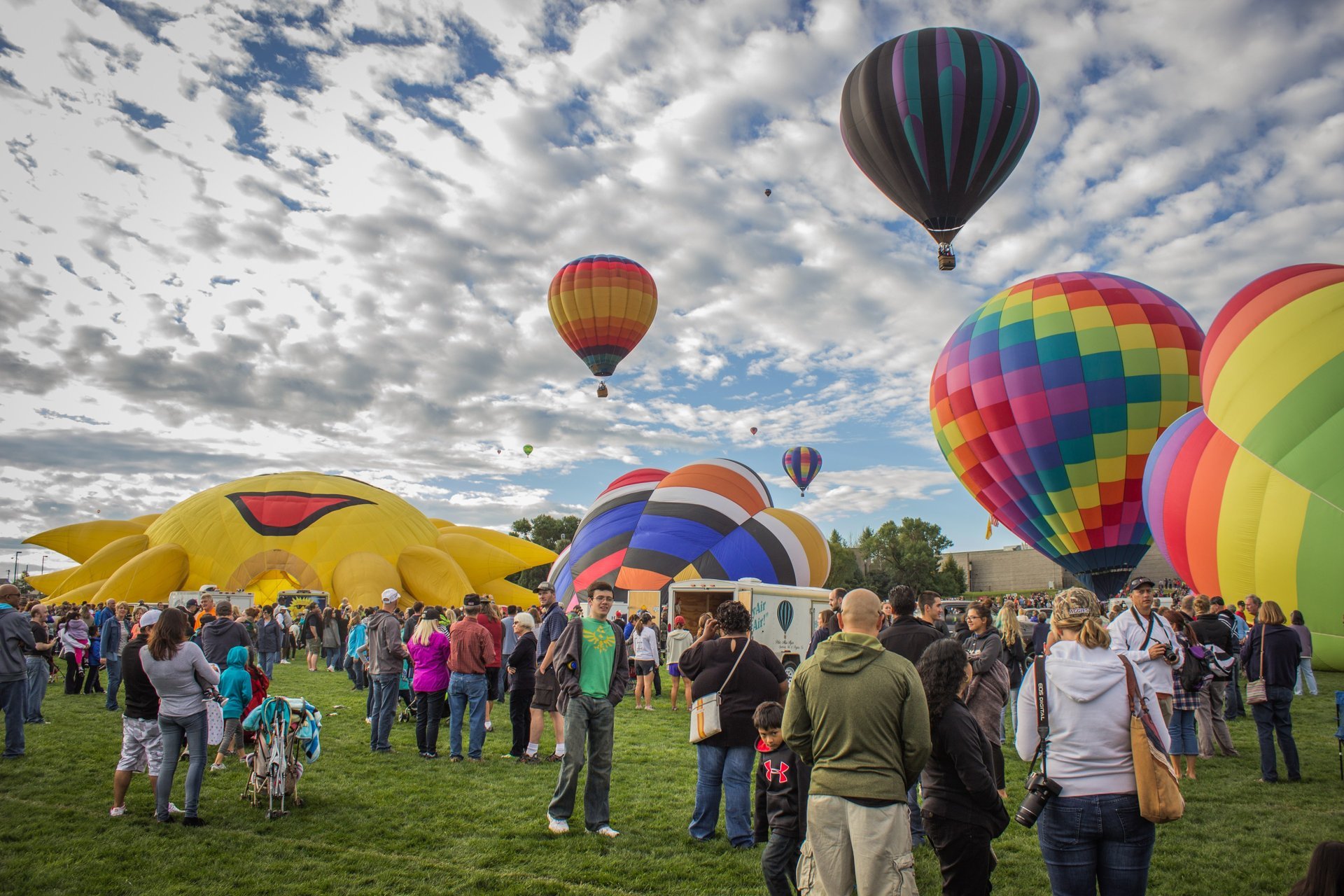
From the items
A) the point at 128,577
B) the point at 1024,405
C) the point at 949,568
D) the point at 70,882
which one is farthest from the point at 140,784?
the point at 949,568

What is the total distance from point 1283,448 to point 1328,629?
294 centimetres

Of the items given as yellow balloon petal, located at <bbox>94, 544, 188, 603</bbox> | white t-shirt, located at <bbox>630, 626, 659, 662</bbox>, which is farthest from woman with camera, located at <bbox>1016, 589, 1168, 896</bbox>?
yellow balloon petal, located at <bbox>94, 544, 188, 603</bbox>

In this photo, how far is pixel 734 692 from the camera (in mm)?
5117

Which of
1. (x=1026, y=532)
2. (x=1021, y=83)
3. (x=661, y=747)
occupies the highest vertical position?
(x=1021, y=83)

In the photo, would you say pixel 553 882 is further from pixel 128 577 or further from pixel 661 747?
pixel 128 577

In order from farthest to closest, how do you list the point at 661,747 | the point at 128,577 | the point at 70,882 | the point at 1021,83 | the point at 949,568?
1. the point at 949,568
2. the point at 128,577
3. the point at 1021,83
4. the point at 661,747
5. the point at 70,882

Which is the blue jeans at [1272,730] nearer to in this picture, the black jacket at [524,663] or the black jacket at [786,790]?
the black jacket at [786,790]

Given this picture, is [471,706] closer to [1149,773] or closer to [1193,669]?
[1149,773]

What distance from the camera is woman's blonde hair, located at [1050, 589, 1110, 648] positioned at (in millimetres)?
3170

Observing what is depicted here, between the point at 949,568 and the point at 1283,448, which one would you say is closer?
the point at 1283,448

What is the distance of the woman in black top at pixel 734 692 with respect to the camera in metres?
5.10

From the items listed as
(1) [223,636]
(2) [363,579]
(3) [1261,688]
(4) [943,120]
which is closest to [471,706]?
(1) [223,636]

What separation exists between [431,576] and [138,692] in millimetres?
23994

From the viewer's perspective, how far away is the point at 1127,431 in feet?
57.8
